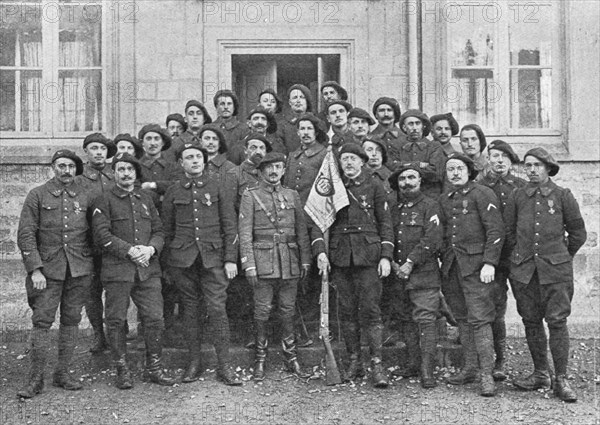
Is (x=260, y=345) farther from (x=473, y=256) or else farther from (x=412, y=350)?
(x=473, y=256)

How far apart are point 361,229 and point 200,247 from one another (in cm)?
134

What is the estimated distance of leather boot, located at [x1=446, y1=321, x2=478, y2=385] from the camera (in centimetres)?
669

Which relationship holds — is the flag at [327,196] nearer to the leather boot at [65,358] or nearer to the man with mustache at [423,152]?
the man with mustache at [423,152]

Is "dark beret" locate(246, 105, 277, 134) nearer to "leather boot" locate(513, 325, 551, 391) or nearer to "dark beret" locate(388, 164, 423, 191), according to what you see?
"dark beret" locate(388, 164, 423, 191)

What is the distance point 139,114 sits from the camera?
9.31 meters

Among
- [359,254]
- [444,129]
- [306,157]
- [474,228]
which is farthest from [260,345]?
[444,129]

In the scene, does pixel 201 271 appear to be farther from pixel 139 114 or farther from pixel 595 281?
pixel 595 281

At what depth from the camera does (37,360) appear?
6.49 metres

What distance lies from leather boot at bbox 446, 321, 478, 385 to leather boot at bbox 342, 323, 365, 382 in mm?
750

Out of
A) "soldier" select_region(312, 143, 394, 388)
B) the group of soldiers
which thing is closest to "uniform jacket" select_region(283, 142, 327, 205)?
the group of soldiers

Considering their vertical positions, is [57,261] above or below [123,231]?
below

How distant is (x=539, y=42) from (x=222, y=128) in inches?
166

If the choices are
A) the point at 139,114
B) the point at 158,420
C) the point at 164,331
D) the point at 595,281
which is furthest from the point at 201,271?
the point at 595,281

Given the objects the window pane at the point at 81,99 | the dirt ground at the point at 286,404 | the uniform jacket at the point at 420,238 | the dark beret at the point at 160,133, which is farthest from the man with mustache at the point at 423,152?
the window pane at the point at 81,99
